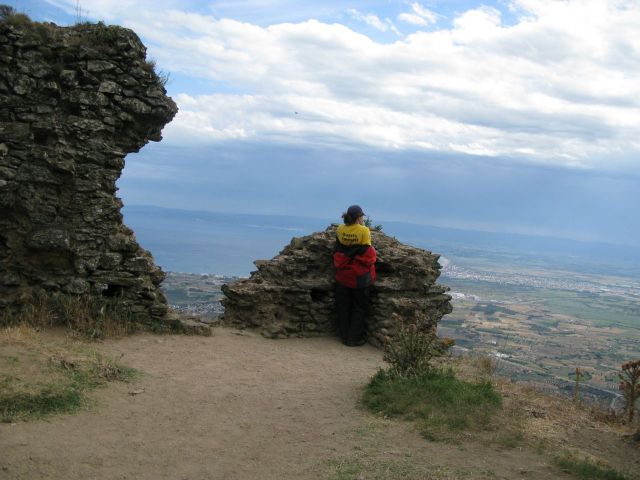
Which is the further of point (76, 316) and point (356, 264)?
point (356, 264)

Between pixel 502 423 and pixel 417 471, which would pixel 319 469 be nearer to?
pixel 417 471

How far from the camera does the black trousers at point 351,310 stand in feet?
40.1

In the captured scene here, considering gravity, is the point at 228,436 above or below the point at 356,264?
below

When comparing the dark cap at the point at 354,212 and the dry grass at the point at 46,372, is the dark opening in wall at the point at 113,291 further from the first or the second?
the dark cap at the point at 354,212

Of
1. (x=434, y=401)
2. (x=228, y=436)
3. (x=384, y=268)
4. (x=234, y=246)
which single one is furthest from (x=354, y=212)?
(x=234, y=246)

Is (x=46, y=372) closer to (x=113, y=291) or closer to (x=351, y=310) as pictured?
(x=113, y=291)

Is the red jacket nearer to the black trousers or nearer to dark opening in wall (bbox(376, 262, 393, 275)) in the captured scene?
the black trousers

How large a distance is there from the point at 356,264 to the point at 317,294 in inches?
54.7

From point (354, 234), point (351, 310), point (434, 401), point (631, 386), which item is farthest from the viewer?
point (351, 310)

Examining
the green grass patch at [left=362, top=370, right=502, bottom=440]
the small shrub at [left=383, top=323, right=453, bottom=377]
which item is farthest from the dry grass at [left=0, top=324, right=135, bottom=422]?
the small shrub at [left=383, top=323, right=453, bottom=377]

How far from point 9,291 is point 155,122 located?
3803 mm

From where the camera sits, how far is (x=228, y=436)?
6.89 metres

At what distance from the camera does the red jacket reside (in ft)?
39.4

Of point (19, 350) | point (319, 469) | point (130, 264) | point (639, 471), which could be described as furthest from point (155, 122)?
point (639, 471)
